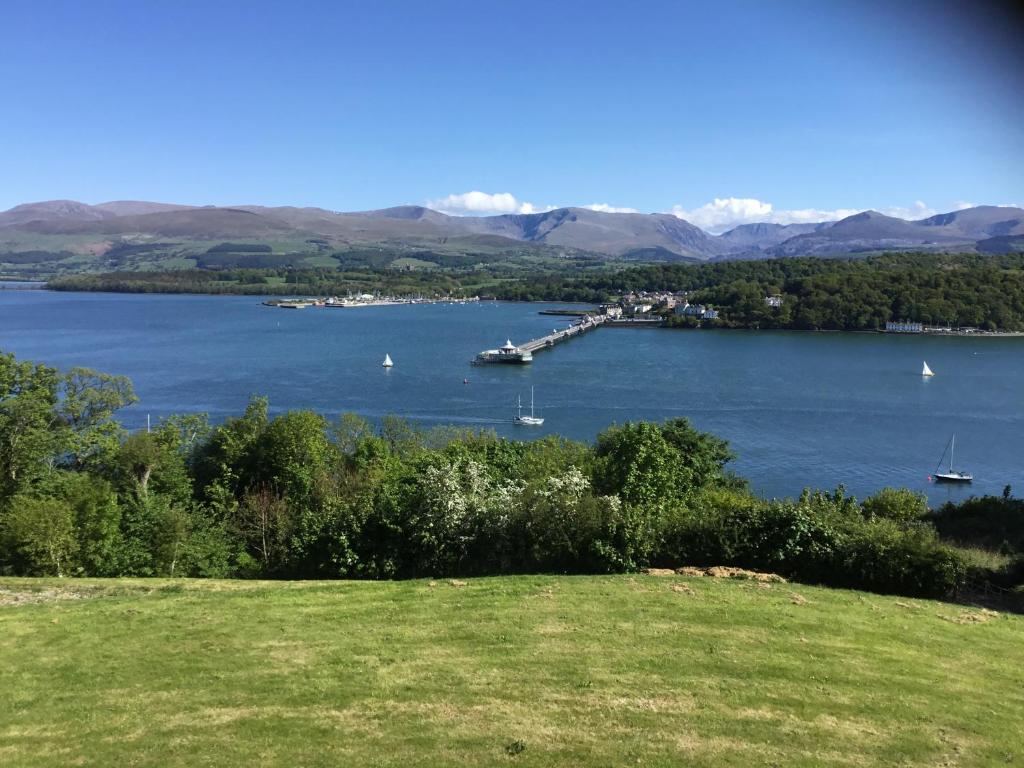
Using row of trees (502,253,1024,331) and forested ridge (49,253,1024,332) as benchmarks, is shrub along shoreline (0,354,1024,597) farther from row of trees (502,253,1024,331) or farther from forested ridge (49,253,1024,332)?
forested ridge (49,253,1024,332)

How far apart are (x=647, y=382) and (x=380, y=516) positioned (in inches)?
1574

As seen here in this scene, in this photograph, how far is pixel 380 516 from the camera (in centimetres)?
1225

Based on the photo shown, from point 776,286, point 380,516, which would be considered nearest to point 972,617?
point 380,516

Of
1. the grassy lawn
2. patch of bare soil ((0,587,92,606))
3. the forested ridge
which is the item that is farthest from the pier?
the grassy lawn

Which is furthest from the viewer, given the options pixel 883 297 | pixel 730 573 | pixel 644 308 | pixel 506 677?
pixel 644 308

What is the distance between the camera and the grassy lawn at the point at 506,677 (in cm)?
582


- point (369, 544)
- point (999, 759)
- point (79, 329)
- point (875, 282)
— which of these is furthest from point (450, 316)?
point (999, 759)

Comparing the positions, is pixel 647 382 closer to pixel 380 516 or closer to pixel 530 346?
pixel 530 346

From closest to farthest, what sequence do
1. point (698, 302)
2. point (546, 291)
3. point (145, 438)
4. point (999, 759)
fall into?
point (999, 759)
point (145, 438)
point (698, 302)
point (546, 291)

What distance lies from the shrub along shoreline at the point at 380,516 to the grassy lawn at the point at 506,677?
129 centimetres

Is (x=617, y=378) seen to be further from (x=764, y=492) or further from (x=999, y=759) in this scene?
(x=999, y=759)

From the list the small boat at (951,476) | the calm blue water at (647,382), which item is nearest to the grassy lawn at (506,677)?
the calm blue water at (647,382)

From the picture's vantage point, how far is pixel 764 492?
2608 cm

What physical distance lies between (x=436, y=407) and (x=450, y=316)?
67.1m
